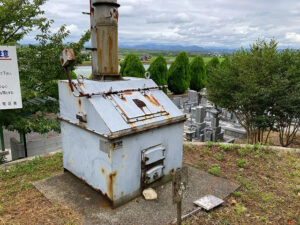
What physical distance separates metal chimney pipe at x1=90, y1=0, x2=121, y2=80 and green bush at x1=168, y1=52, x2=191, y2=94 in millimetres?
17815

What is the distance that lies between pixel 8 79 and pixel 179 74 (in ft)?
59.7

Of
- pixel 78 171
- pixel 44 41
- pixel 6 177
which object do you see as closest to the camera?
pixel 78 171

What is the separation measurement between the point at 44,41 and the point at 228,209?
6035 mm

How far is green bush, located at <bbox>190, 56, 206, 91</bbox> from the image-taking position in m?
23.3

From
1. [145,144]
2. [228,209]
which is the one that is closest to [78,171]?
[145,144]

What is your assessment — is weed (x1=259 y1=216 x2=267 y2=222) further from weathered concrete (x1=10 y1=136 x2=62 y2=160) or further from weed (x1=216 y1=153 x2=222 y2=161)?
weathered concrete (x1=10 y1=136 x2=62 y2=160)

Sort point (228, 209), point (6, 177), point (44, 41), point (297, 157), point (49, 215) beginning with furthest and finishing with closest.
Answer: point (44, 41) → point (297, 157) → point (6, 177) → point (228, 209) → point (49, 215)

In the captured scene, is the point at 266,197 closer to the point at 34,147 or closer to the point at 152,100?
the point at 152,100

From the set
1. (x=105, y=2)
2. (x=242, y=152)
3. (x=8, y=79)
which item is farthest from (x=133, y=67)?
(x=105, y=2)

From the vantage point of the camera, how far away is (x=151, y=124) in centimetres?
354

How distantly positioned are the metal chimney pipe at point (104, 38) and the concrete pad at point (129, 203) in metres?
1.97

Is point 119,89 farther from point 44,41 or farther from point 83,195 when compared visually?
point 44,41

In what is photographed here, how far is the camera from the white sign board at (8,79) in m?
4.19

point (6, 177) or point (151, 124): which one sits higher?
point (151, 124)
